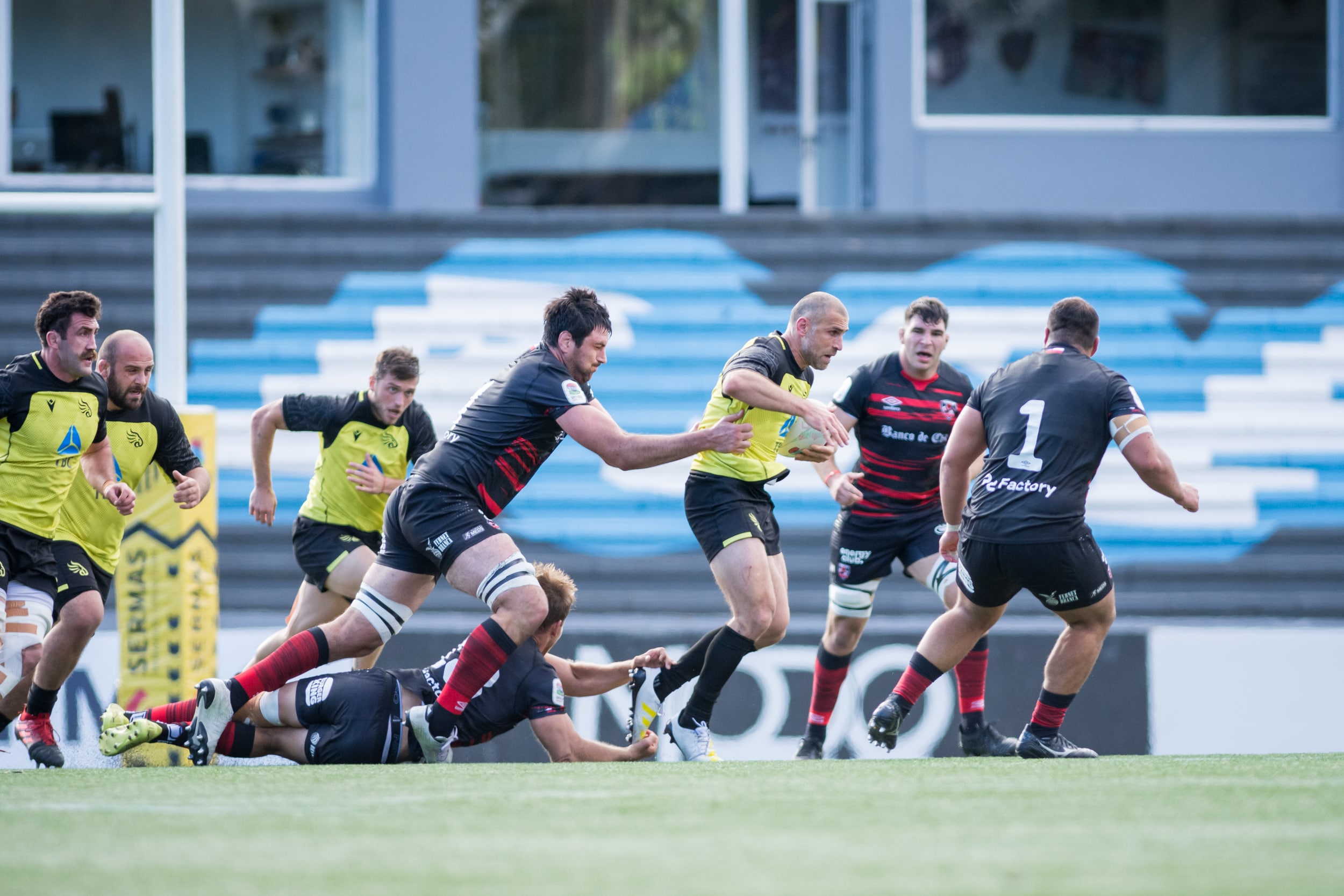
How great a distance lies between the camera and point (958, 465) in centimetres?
616

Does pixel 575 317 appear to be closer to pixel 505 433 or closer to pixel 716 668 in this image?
pixel 505 433

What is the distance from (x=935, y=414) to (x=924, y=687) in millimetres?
1493

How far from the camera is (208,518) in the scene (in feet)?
25.2

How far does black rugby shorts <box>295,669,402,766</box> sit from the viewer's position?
233 inches

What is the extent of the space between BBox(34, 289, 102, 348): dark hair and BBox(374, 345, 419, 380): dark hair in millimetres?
1422

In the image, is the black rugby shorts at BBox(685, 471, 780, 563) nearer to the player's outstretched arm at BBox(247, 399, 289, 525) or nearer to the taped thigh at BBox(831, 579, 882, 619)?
the taped thigh at BBox(831, 579, 882, 619)

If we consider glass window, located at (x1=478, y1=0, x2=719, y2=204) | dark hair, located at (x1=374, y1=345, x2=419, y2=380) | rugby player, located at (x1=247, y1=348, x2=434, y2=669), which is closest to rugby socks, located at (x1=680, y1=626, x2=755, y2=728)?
rugby player, located at (x1=247, y1=348, x2=434, y2=669)

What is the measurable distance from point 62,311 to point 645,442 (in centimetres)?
252

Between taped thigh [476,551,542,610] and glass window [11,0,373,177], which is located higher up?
glass window [11,0,373,177]

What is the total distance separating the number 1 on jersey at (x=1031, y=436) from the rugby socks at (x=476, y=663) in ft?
7.16

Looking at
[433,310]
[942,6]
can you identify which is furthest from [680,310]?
[942,6]

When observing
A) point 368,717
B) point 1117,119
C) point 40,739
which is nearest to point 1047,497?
point 368,717

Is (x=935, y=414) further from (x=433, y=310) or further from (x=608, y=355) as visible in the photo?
(x=433, y=310)

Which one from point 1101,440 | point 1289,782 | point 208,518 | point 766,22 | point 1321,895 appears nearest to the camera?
point 1321,895
